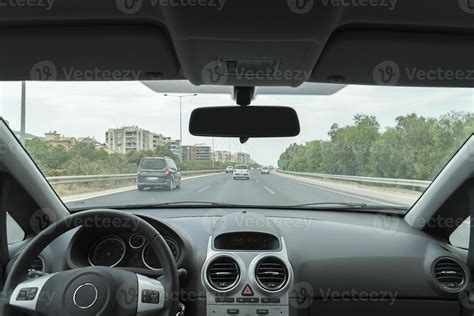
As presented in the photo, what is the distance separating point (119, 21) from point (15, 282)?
5.35 ft

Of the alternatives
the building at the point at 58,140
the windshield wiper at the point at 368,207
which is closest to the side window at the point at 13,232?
the building at the point at 58,140

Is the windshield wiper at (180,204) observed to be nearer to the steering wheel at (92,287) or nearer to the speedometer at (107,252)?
the speedometer at (107,252)

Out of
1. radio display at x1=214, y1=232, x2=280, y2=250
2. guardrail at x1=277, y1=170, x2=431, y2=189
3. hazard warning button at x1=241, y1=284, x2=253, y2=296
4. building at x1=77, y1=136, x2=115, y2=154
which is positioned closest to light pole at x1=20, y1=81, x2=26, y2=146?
building at x1=77, y1=136, x2=115, y2=154

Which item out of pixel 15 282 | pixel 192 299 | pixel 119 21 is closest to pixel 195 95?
pixel 119 21

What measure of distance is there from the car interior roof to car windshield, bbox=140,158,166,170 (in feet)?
7.56

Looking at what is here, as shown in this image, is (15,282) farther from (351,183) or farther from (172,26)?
(351,183)

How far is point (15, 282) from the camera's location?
2.63 metres

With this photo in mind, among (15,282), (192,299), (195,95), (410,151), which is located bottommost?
(192,299)

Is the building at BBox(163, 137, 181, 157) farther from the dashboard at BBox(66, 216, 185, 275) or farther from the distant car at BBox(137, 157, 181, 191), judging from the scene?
the dashboard at BBox(66, 216, 185, 275)

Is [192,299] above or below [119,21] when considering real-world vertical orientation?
below

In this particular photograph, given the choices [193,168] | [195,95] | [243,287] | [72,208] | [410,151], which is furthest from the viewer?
[193,168]

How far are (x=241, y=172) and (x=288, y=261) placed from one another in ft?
7.59

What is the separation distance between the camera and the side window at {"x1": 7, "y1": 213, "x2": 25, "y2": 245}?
3.96 m

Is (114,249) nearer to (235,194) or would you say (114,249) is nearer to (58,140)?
(58,140)
